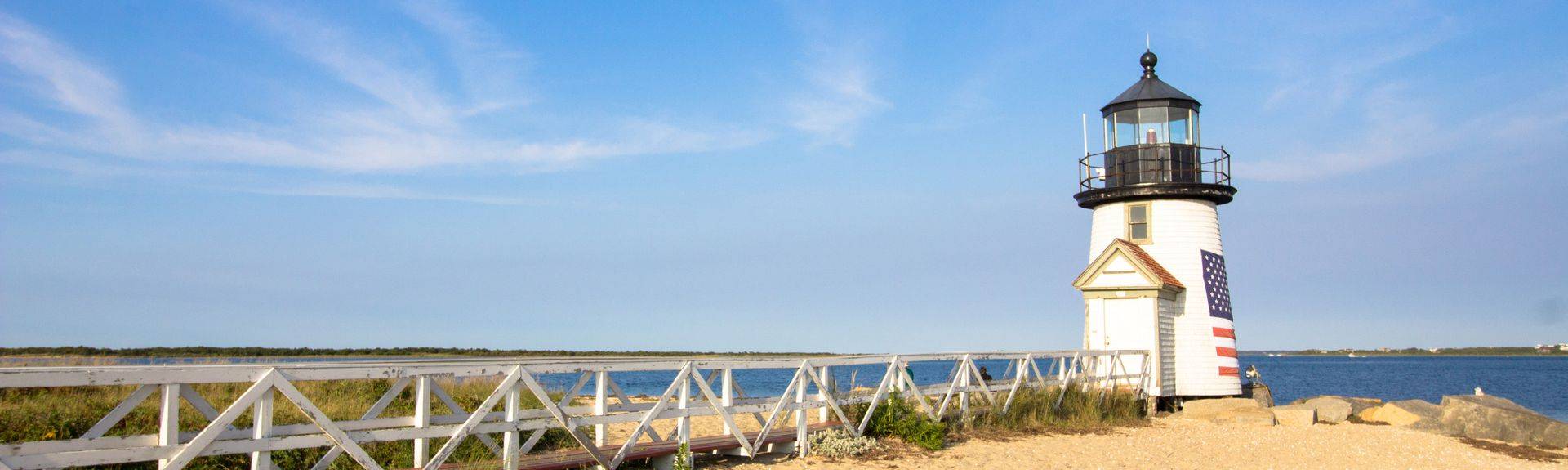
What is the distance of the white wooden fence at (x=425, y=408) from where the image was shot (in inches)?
261

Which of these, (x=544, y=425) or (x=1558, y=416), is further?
(x=1558, y=416)

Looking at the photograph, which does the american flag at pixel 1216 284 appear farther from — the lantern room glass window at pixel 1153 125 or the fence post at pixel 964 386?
the fence post at pixel 964 386

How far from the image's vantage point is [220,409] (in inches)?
468

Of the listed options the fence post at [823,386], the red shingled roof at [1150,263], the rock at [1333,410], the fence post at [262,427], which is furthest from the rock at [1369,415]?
the fence post at [262,427]

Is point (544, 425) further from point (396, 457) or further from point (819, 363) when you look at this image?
point (819, 363)

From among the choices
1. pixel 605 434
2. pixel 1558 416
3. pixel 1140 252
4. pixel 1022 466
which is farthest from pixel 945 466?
pixel 1558 416

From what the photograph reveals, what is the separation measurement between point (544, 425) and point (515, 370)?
617 millimetres

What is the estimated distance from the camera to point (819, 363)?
12227 millimetres

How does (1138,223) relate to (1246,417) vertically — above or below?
above

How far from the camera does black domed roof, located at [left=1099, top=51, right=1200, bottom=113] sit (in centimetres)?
1973

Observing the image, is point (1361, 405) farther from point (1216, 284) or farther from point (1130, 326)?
point (1130, 326)

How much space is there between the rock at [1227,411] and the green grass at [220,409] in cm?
1098

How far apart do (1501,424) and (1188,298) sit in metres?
5.10

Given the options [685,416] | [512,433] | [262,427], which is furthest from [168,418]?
[685,416]
